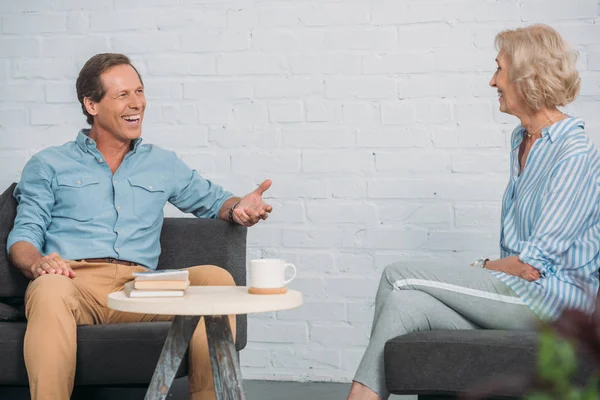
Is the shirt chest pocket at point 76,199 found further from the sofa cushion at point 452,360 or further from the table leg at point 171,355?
the sofa cushion at point 452,360

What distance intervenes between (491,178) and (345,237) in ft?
2.10

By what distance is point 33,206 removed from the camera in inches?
113

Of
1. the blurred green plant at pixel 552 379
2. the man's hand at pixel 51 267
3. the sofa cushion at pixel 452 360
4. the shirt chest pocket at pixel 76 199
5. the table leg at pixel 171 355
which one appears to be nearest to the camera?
the blurred green plant at pixel 552 379

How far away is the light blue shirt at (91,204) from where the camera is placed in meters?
2.88

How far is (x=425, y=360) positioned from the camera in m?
2.21

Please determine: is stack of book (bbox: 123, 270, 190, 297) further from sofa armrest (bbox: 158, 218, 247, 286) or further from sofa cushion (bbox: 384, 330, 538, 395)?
sofa armrest (bbox: 158, 218, 247, 286)

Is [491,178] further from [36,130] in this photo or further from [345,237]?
[36,130]

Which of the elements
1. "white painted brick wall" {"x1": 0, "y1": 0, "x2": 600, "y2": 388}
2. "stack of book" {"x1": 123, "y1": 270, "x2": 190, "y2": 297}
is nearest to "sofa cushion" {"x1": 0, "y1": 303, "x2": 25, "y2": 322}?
"stack of book" {"x1": 123, "y1": 270, "x2": 190, "y2": 297}

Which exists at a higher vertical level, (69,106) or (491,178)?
(69,106)

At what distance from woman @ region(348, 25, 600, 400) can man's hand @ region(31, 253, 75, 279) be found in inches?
37.9

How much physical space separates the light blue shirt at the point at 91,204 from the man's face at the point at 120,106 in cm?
8

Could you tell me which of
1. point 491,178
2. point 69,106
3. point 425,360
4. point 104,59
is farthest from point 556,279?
point 69,106

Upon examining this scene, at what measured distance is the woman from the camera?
233 centimetres

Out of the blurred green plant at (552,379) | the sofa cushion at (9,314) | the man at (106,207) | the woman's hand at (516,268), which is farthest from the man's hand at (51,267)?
the blurred green plant at (552,379)
